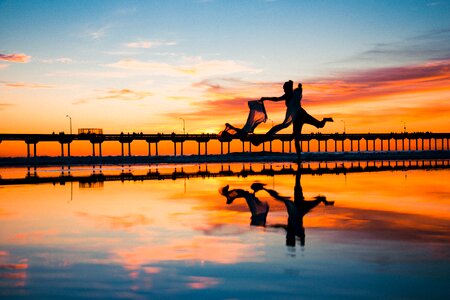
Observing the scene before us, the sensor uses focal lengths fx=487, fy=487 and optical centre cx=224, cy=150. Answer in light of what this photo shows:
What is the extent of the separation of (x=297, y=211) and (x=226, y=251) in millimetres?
5765

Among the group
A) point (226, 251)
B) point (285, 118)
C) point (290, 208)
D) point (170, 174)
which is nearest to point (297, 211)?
point (290, 208)

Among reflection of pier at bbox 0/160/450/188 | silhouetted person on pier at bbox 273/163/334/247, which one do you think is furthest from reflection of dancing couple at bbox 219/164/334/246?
reflection of pier at bbox 0/160/450/188

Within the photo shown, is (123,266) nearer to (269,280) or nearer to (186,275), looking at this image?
(186,275)

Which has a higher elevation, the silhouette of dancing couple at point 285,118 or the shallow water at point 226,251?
the silhouette of dancing couple at point 285,118

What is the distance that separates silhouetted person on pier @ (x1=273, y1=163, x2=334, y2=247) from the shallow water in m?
0.06

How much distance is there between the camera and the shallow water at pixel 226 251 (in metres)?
6.50

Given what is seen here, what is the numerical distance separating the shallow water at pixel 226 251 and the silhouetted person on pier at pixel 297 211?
6 centimetres

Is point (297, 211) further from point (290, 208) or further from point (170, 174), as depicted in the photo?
point (170, 174)

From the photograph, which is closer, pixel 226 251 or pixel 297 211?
pixel 226 251

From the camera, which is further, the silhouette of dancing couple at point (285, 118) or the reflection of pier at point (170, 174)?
the silhouette of dancing couple at point (285, 118)

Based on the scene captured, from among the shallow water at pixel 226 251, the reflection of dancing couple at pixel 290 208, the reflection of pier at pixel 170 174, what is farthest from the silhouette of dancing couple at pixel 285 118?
the shallow water at pixel 226 251

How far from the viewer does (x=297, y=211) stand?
558 inches

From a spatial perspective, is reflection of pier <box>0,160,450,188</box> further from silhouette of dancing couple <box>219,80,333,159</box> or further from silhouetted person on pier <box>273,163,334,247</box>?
silhouetted person on pier <box>273,163,334,247</box>

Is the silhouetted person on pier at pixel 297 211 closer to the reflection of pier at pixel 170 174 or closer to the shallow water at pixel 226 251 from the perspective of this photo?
the shallow water at pixel 226 251
